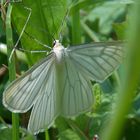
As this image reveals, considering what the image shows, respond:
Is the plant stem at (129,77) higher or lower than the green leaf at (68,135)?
higher

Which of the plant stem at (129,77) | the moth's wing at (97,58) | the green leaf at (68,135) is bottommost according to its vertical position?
the green leaf at (68,135)

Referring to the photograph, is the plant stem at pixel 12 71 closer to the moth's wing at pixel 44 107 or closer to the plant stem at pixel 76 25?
the moth's wing at pixel 44 107

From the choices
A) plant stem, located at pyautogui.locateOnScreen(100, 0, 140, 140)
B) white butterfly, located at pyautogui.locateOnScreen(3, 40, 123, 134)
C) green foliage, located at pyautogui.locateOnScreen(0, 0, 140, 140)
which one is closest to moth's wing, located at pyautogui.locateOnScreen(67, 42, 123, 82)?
white butterfly, located at pyautogui.locateOnScreen(3, 40, 123, 134)

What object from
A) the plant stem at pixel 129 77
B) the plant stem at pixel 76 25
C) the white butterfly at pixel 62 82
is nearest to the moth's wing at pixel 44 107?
the white butterfly at pixel 62 82

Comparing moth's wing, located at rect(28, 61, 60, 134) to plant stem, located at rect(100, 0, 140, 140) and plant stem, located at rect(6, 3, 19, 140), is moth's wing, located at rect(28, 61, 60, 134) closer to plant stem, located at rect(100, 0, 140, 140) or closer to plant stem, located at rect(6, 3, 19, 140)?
plant stem, located at rect(6, 3, 19, 140)

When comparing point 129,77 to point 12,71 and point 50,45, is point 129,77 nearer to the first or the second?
point 12,71

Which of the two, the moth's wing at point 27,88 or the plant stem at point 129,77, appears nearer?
the plant stem at point 129,77
